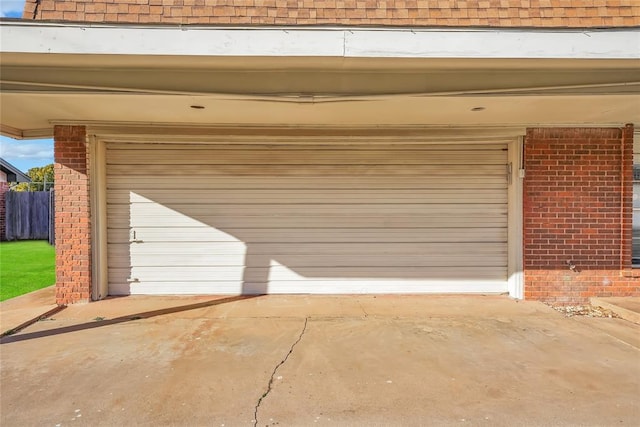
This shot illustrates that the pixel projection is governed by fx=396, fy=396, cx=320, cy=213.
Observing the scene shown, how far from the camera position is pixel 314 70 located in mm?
3844

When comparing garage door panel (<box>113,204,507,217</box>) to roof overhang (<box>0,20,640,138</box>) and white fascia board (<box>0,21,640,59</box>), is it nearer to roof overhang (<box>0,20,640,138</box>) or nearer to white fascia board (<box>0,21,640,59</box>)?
roof overhang (<box>0,20,640,138</box>)

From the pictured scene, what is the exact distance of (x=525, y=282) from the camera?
5.69m

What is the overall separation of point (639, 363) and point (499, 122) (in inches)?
127

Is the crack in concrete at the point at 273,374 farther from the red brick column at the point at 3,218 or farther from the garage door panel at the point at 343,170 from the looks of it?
the red brick column at the point at 3,218

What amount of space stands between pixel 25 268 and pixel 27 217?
23.7 ft

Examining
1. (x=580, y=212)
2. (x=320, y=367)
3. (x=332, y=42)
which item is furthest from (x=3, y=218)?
(x=580, y=212)

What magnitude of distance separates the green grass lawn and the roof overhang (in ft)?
11.2

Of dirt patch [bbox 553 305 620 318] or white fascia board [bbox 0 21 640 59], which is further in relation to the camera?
dirt patch [bbox 553 305 620 318]

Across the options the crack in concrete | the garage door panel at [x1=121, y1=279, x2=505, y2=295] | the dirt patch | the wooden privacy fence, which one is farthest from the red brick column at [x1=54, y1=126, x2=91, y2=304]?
the wooden privacy fence

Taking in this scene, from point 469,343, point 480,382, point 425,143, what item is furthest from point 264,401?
point 425,143

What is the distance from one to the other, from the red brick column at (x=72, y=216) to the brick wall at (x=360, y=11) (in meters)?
1.71

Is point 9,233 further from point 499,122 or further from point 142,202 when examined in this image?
point 499,122

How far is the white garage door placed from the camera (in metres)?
5.92

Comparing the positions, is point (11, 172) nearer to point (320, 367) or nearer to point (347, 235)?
point (347, 235)
